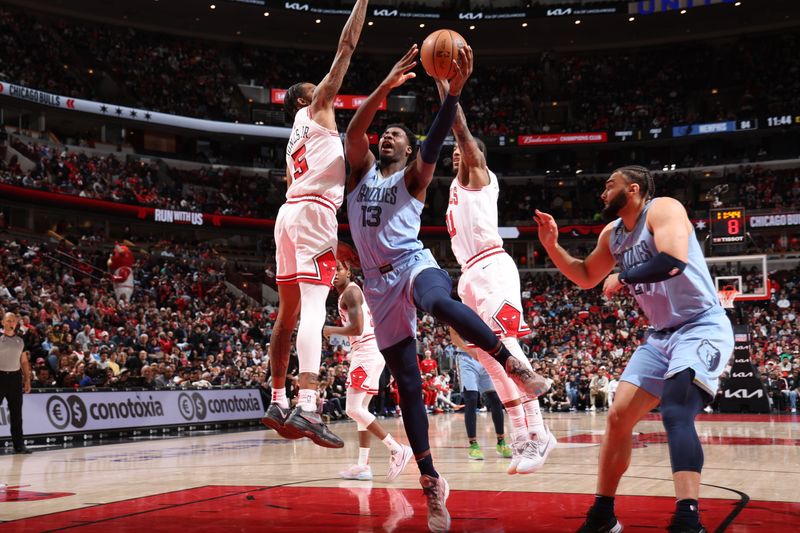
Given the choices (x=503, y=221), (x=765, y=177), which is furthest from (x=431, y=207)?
(x=765, y=177)

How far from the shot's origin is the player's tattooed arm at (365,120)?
514 cm

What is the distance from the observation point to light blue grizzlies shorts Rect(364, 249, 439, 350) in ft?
16.9

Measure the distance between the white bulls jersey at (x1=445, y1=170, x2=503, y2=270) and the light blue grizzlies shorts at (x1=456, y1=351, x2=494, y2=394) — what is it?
266 cm

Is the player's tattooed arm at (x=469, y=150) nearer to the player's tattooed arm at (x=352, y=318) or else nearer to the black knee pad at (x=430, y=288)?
the black knee pad at (x=430, y=288)

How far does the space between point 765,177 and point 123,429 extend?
33407 mm

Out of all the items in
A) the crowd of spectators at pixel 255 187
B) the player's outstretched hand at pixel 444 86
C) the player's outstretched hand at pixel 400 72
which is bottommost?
the player's outstretched hand at pixel 444 86

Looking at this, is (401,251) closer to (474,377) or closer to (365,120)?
(365,120)

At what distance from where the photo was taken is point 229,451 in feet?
36.0

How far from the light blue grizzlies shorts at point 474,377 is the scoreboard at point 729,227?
15640 millimetres

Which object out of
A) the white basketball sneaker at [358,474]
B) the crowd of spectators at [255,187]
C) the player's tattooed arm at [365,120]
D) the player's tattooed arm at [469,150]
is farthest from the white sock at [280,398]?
the crowd of spectators at [255,187]

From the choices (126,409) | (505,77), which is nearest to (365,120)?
(126,409)

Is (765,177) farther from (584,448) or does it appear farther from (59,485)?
(59,485)

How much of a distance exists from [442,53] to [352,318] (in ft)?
11.2

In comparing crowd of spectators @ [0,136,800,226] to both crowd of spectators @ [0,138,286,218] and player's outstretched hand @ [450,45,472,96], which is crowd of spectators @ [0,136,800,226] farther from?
player's outstretched hand @ [450,45,472,96]
